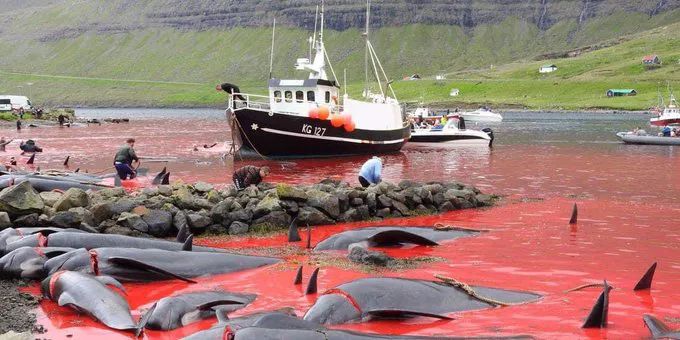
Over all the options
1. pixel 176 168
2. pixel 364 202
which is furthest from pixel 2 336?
pixel 176 168

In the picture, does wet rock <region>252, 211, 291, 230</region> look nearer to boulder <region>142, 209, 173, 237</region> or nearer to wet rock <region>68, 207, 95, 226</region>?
boulder <region>142, 209, 173, 237</region>

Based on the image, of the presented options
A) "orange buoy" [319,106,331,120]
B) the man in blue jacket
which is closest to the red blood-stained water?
"orange buoy" [319,106,331,120]

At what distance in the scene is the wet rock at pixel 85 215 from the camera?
674 inches

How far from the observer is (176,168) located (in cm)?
3719

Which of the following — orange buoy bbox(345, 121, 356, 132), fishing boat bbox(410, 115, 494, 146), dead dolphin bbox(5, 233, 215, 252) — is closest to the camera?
dead dolphin bbox(5, 233, 215, 252)

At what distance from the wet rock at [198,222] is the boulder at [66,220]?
2.50 meters

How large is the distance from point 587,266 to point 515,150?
36.4m

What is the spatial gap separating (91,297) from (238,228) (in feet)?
24.8

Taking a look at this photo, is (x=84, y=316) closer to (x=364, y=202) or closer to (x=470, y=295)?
(x=470, y=295)

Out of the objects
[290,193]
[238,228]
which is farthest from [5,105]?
[238,228]

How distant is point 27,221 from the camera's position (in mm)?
16859

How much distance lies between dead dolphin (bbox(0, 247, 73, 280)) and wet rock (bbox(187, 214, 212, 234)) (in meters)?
5.03

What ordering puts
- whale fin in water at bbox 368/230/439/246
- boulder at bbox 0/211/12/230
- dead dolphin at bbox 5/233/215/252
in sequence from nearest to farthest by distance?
dead dolphin at bbox 5/233/215/252 < whale fin in water at bbox 368/230/439/246 < boulder at bbox 0/211/12/230

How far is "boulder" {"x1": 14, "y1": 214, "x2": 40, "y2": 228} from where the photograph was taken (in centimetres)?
1684
